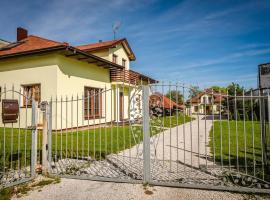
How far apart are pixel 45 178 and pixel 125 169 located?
5.62ft

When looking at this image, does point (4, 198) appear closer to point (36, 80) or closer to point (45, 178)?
point (45, 178)

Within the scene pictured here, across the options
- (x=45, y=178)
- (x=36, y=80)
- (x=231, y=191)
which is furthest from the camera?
(x=36, y=80)

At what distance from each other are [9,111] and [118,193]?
2.70 m

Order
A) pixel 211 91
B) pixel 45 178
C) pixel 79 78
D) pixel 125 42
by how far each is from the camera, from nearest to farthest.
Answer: pixel 211 91
pixel 45 178
pixel 79 78
pixel 125 42

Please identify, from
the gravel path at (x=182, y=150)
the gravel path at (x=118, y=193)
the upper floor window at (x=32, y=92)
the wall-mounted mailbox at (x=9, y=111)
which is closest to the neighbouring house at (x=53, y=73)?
the upper floor window at (x=32, y=92)

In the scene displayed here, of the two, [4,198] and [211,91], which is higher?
[211,91]

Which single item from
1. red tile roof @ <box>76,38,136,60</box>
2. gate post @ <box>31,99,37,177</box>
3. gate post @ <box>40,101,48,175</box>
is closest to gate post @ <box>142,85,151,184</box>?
gate post @ <box>40,101,48,175</box>

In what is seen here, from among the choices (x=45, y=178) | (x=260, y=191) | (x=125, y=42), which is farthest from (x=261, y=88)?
(x=125, y=42)

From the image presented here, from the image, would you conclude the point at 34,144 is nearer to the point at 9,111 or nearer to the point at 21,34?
the point at 9,111

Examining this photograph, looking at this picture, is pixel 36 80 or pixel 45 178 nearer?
pixel 45 178

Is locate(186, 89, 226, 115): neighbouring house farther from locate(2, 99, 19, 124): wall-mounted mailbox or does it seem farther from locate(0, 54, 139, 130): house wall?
locate(0, 54, 139, 130): house wall

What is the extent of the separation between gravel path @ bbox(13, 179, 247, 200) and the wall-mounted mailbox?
1.52m

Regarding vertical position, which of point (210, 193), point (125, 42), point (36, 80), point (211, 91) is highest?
point (125, 42)

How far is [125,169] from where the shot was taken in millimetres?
4930
